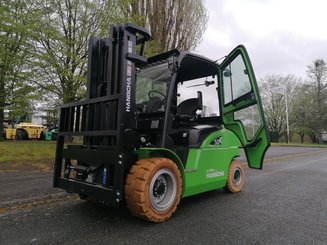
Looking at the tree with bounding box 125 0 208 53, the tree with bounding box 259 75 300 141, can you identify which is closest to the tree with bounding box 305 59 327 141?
the tree with bounding box 259 75 300 141

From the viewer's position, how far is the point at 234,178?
5812mm

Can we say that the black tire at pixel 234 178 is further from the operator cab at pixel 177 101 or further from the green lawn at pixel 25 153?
the green lawn at pixel 25 153

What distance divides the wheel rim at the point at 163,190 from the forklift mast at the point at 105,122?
438 mm

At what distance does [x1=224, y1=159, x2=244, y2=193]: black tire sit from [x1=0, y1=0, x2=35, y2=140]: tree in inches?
341

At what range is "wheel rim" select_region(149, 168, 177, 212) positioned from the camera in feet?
12.1

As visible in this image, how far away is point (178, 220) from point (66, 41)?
9375 mm

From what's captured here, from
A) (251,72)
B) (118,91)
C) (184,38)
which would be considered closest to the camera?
(118,91)

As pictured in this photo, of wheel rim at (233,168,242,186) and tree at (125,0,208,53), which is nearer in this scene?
wheel rim at (233,168,242,186)

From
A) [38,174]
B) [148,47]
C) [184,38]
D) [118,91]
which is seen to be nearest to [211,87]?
[118,91]

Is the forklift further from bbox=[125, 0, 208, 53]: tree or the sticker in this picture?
bbox=[125, 0, 208, 53]: tree

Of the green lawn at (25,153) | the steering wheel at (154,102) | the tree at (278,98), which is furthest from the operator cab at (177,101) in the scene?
the tree at (278,98)

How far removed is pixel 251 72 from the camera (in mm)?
5086

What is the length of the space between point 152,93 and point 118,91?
98 cm

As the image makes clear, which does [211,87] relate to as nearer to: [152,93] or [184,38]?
[152,93]
